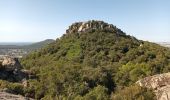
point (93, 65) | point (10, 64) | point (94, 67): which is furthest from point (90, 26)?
point (10, 64)

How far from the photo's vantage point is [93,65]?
93312mm

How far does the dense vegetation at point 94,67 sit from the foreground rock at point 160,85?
661 millimetres

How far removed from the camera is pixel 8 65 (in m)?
53.2

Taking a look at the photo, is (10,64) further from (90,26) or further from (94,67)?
(90,26)

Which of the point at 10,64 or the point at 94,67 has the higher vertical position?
the point at 10,64

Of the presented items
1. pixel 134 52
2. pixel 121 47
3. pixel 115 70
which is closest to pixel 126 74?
pixel 115 70

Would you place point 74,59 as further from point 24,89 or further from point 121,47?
point 24,89

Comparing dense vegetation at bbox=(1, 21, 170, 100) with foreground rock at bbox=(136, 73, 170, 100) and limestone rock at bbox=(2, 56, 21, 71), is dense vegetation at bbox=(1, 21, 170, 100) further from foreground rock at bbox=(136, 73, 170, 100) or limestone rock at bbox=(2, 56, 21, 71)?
limestone rock at bbox=(2, 56, 21, 71)

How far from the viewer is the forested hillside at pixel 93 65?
51188mm

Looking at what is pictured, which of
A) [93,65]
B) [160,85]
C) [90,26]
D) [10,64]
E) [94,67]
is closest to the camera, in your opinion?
[160,85]

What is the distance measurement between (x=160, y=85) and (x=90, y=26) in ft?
279

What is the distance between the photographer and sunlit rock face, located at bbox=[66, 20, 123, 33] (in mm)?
117125

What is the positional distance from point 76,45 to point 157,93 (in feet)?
258

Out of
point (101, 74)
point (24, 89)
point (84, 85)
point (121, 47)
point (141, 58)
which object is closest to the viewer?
point (24, 89)
